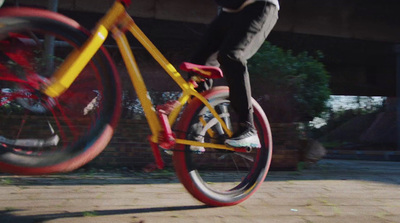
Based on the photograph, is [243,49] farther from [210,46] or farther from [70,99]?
[70,99]

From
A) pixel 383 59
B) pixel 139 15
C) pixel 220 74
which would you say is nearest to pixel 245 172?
pixel 220 74

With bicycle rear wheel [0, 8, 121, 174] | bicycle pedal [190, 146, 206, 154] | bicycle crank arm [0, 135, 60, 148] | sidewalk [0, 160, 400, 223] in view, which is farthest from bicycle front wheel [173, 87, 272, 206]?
bicycle crank arm [0, 135, 60, 148]

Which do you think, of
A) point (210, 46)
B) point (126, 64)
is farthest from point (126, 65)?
point (210, 46)

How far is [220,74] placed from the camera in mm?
2682

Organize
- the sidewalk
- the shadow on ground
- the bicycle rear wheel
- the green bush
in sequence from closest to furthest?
the bicycle rear wheel, the shadow on ground, the sidewalk, the green bush

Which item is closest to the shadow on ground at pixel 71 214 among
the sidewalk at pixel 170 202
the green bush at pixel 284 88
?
the sidewalk at pixel 170 202

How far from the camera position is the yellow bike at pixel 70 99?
2123 mm

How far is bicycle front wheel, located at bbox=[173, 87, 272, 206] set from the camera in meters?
2.71

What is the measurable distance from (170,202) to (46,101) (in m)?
1.23

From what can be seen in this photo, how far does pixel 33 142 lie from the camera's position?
227 cm

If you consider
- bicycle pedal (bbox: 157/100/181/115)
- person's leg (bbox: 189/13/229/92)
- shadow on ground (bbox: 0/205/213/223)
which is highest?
person's leg (bbox: 189/13/229/92)

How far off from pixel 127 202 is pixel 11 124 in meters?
1.05

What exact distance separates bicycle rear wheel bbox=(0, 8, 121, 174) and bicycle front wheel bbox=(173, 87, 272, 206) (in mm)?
586

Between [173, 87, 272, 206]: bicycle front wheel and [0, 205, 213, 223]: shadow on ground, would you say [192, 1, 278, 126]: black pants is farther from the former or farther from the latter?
[0, 205, 213, 223]: shadow on ground
